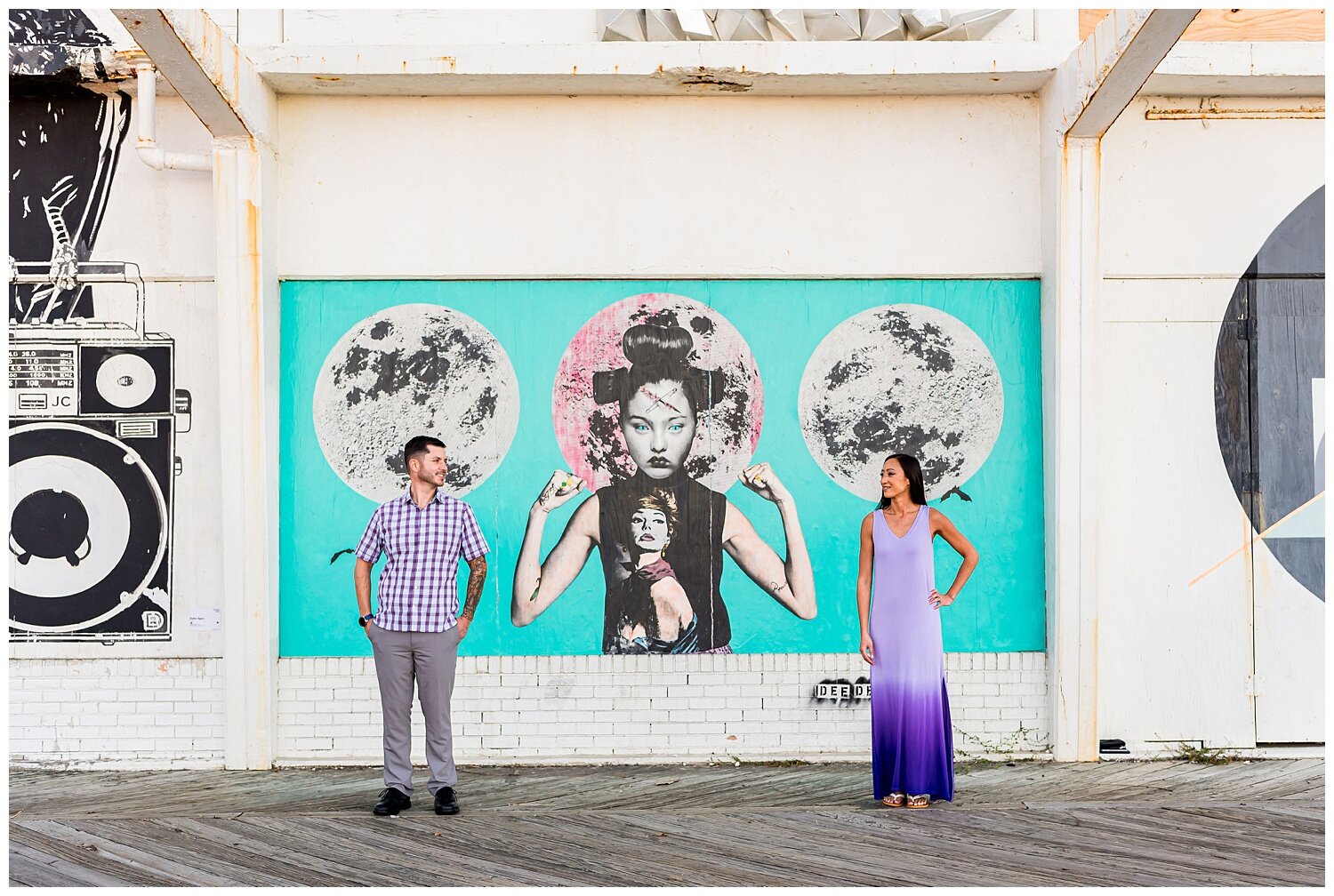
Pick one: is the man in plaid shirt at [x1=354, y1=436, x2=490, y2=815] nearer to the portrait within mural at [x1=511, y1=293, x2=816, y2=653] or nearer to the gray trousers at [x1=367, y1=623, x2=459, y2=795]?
the gray trousers at [x1=367, y1=623, x2=459, y2=795]

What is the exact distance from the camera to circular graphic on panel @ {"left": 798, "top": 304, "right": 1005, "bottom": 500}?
7.36 metres

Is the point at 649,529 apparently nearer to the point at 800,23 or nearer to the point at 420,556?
the point at 420,556

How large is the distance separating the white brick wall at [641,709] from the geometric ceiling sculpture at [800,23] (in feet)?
12.4

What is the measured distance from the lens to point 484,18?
730 cm

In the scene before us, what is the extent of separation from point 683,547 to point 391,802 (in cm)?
235

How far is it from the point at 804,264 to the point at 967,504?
1780mm

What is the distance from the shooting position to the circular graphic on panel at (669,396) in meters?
7.36

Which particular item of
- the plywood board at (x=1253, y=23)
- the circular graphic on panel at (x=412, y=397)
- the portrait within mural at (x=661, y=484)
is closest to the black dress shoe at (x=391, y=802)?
the portrait within mural at (x=661, y=484)

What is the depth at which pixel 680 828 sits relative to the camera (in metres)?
5.68

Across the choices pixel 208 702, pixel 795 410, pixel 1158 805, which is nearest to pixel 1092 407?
pixel 795 410

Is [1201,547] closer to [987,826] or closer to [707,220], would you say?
[987,826]

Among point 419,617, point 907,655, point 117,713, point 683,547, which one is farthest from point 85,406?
point 907,655

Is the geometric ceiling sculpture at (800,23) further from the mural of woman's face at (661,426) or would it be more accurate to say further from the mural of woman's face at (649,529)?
the mural of woman's face at (649,529)

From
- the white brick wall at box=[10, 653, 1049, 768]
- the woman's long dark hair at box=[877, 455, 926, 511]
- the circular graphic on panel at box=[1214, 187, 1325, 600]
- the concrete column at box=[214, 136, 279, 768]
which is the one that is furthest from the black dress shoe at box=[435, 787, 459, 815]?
the circular graphic on panel at box=[1214, 187, 1325, 600]
